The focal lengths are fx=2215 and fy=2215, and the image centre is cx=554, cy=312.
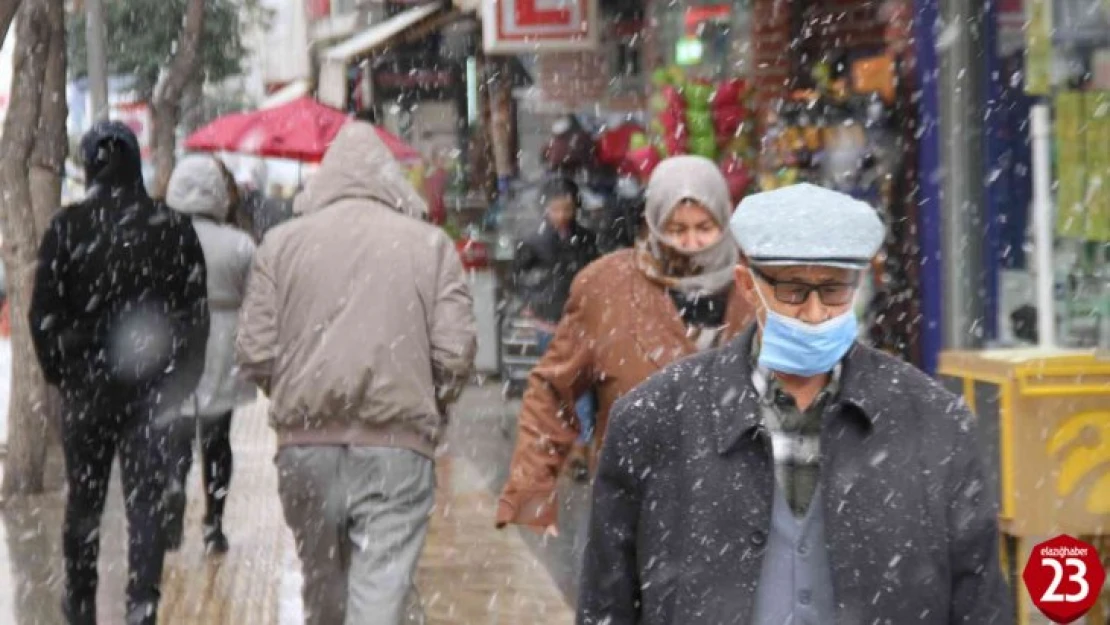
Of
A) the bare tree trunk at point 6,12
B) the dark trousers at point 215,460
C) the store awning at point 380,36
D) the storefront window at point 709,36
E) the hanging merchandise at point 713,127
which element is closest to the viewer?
the dark trousers at point 215,460

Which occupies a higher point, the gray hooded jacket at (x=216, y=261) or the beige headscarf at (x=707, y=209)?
the beige headscarf at (x=707, y=209)

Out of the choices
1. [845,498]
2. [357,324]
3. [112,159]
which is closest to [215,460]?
[112,159]

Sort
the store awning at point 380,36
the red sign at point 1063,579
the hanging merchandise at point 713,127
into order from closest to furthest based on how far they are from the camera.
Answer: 1. the red sign at point 1063,579
2. the hanging merchandise at point 713,127
3. the store awning at point 380,36

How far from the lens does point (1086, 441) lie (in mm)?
6488

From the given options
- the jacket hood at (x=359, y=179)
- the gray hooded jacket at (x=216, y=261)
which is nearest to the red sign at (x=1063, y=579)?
the jacket hood at (x=359, y=179)

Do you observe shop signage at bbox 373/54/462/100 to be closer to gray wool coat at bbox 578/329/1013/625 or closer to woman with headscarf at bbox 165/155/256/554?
woman with headscarf at bbox 165/155/256/554

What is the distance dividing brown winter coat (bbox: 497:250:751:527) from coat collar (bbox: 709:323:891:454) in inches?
75.8

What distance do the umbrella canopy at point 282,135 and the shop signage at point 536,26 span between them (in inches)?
126

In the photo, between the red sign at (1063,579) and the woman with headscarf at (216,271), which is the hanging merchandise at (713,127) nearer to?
the woman with headscarf at (216,271)

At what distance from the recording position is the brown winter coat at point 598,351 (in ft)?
18.0

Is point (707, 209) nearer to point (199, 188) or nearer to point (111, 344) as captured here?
point (111, 344)

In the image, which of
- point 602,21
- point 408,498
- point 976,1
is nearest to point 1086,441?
point 408,498

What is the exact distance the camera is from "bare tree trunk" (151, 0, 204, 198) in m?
24.3

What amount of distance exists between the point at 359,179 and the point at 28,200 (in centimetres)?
643
